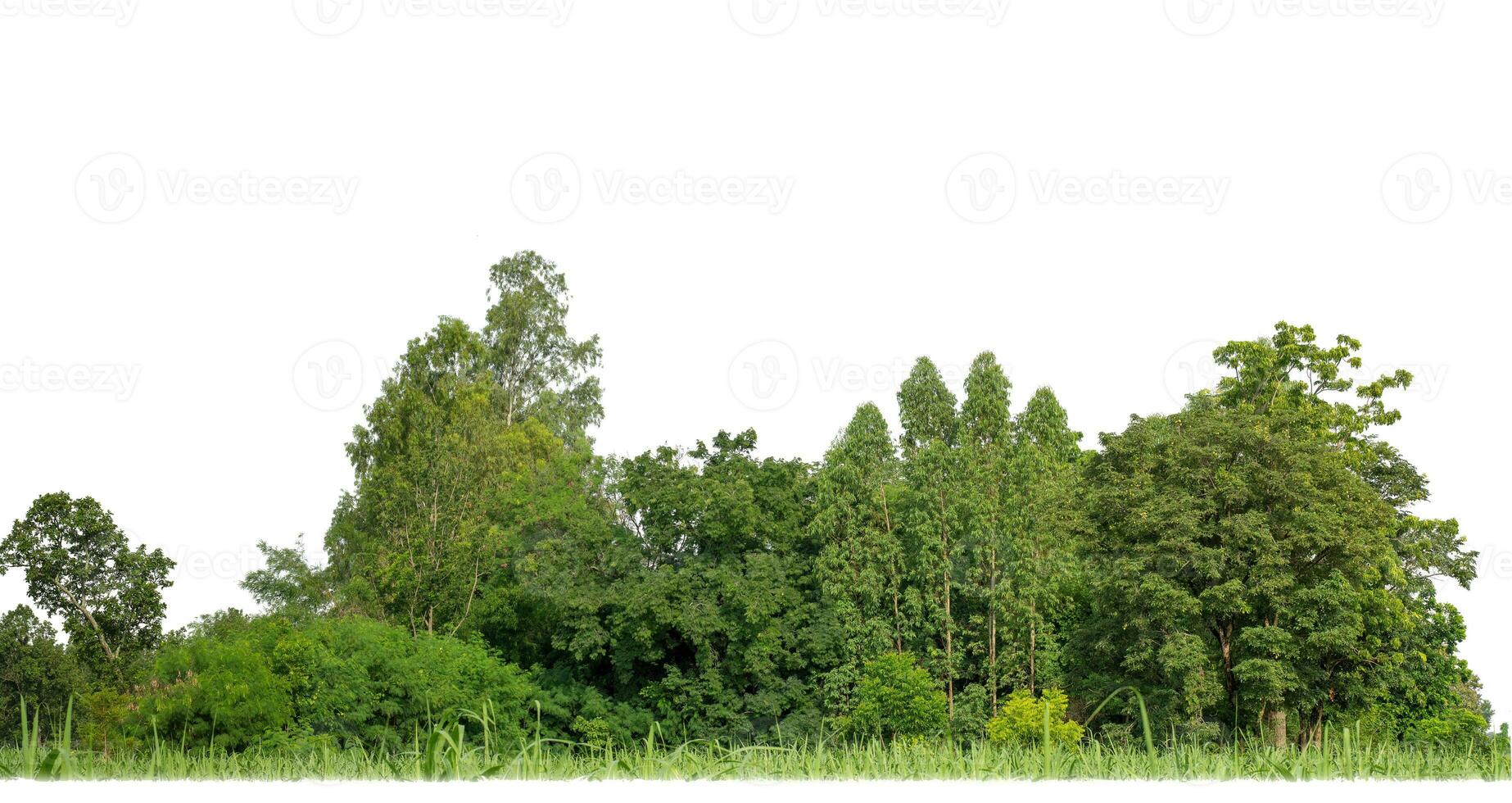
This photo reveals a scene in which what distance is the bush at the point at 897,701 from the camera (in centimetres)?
3672

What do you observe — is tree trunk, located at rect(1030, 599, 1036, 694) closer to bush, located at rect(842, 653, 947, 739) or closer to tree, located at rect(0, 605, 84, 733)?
bush, located at rect(842, 653, 947, 739)

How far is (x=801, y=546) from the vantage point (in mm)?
43000

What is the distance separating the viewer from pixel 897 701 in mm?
36938

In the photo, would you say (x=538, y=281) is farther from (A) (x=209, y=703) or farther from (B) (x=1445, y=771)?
(B) (x=1445, y=771)

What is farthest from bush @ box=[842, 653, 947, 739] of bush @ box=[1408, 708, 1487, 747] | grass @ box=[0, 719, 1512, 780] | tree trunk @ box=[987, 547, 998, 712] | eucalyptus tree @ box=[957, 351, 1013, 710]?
grass @ box=[0, 719, 1512, 780]

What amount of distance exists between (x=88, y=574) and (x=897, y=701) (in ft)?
93.5

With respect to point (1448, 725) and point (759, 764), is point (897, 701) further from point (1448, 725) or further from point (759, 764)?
point (759, 764)

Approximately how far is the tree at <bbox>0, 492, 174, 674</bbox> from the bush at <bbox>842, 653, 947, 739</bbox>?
2518 centimetres

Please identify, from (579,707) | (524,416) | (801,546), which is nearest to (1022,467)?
(801,546)

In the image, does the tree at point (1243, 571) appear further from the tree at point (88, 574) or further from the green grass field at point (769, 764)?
the tree at point (88, 574)

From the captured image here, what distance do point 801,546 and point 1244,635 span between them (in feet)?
54.4

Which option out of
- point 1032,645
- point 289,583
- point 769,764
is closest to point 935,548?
point 1032,645

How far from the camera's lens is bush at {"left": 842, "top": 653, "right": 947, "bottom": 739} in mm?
36719

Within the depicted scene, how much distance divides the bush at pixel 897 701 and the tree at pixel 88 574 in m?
25.2
